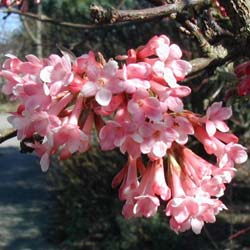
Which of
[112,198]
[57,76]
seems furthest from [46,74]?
[112,198]

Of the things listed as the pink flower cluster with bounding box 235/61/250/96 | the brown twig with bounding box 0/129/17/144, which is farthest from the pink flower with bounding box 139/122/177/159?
the pink flower cluster with bounding box 235/61/250/96

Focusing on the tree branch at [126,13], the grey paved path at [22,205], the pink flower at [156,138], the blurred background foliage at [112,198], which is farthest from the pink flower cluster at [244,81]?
the grey paved path at [22,205]

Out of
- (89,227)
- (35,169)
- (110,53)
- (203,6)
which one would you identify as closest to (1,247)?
(89,227)

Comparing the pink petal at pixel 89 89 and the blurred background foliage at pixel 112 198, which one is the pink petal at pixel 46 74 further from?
the blurred background foliage at pixel 112 198

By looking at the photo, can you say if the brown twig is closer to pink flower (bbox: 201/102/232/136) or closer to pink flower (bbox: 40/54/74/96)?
pink flower (bbox: 40/54/74/96)

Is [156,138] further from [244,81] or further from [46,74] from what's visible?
[244,81]

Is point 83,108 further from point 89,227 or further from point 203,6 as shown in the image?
point 89,227
